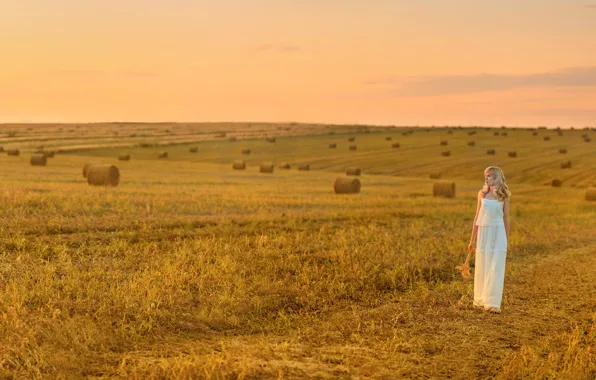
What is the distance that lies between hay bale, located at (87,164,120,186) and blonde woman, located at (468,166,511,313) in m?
22.5

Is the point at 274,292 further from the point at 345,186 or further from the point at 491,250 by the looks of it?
the point at 345,186

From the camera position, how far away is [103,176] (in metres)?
29.9

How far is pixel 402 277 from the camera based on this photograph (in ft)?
40.2

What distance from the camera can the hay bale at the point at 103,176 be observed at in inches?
1174

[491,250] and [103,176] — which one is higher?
[103,176]

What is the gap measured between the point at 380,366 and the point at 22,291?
16.9ft

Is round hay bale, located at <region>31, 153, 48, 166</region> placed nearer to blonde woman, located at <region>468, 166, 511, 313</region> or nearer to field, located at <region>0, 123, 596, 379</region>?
field, located at <region>0, 123, 596, 379</region>

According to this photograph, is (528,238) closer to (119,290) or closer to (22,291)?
(119,290)

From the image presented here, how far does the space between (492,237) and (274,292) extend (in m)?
3.43

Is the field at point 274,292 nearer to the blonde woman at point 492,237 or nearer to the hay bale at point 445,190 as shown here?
the blonde woman at point 492,237

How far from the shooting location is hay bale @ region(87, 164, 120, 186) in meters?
29.8

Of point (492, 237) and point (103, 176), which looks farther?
point (103, 176)

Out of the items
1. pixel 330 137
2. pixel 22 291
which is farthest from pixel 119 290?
pixel 330 137

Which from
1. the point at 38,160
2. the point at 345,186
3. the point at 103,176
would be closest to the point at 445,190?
the point at 345,186
